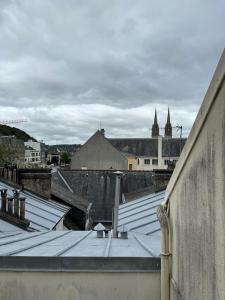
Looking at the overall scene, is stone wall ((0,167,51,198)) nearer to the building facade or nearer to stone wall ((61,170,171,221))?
stone wall ((61,170,171,221))

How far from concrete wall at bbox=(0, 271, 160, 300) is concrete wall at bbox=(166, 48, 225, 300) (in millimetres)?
846

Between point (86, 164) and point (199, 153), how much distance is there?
2420 inches

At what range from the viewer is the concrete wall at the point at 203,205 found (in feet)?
10.8

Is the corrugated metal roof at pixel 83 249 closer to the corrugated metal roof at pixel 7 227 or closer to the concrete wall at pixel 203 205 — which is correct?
the concrete wall at pixel 203 205

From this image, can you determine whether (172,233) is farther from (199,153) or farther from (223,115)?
(223,115)

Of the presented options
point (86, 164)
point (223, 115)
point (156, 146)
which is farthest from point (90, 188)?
point (156, 146)

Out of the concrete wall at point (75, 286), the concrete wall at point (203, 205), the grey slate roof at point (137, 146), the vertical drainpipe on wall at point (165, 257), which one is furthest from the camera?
the grey slate roof at point (137, 146)

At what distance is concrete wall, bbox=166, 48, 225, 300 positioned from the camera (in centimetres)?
330

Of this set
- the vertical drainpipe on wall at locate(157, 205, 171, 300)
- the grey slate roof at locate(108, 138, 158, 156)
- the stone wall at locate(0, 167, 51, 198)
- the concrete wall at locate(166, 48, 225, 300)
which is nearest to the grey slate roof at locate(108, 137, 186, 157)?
the grey slate roof at locate(108, 138, 158, 156)

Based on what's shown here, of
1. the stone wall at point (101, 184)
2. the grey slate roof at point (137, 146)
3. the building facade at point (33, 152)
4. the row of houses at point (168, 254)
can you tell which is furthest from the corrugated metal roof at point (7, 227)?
the building facade at point (33, 152)

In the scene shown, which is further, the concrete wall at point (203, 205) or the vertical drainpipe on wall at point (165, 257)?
the vertical drainpipe on wall at point (165, 257)

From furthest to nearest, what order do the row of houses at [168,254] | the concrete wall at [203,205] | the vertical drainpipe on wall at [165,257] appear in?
the vertical drainpipe on wall at [165,257] < the row of houses at [168,254] < the concrete wall at [203,205]

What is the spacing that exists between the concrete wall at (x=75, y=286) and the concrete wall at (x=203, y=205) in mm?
846

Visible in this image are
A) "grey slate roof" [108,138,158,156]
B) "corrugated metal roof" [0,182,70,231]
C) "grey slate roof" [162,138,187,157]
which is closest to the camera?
"corrugated metal roof" [0,182,70,231]
